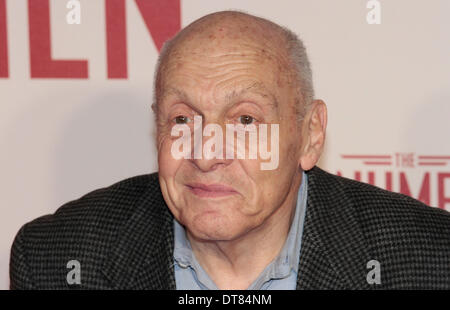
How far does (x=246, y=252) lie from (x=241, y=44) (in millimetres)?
562

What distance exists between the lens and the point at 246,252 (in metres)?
1.98

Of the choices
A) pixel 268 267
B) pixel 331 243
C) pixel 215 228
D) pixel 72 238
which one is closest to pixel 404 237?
pixel 331 243

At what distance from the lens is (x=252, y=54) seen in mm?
1861

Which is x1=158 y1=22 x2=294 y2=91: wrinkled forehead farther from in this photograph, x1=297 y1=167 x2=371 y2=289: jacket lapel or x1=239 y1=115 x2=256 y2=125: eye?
x1=297 y1=167 x2=371 y2=289: jacket lapel

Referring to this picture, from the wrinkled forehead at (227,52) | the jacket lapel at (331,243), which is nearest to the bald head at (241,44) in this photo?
the wrinkled forehead at (227,52)

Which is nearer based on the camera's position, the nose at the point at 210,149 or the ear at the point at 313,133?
the nose at the point at 210,149

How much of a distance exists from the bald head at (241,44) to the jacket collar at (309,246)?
0.28 meters

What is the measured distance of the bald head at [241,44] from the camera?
1.86 meters

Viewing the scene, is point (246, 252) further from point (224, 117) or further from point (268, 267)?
point (224, 117)

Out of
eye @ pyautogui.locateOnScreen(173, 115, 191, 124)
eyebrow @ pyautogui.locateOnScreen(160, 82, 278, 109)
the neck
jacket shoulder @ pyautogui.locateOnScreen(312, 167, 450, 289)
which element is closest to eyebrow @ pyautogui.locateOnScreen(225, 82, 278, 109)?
eyebrow @ pyautogui.locateOnScreen(160, 82, 278, 109)

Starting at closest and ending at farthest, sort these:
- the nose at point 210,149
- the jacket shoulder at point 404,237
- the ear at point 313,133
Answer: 1. the nose at point 210,149
2. the jacket shoulder at point 404,237
3. the ear at point 313,133

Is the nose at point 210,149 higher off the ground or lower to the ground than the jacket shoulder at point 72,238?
higher

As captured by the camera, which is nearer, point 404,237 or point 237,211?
point 237,211

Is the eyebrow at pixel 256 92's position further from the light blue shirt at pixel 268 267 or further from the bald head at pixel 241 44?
the light blue shirt at pixel 268 267
